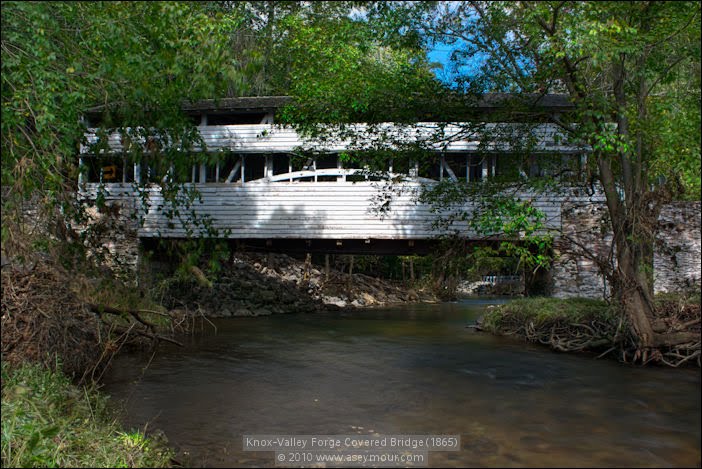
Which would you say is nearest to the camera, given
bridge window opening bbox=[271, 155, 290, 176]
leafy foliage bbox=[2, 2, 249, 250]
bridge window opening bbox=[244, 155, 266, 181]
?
leafy foliage bbox=[2, 2, 249, 250]

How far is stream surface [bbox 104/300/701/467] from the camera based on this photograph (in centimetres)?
591

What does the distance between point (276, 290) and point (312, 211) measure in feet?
25.5

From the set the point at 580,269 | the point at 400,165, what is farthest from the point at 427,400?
the point at 580,269

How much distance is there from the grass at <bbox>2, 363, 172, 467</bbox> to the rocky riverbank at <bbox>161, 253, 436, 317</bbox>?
42.1ft

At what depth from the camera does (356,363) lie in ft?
37.8

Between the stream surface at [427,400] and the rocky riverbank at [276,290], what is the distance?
25.2 feet

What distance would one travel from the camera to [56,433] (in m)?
4.81

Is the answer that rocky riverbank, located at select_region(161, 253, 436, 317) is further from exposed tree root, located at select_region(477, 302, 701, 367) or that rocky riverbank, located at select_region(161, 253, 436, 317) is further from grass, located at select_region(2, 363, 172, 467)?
grass, located at select_region(2, 363, 172, 467)

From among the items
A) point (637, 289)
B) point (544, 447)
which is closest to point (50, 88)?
point (544, 447)

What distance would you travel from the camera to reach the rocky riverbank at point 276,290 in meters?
21.5

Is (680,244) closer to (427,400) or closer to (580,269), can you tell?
(580,269)

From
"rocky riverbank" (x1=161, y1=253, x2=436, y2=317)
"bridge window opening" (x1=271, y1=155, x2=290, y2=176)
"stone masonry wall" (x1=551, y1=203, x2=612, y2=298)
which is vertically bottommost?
"rocky riverbank" (x1=161, y1=253, x2=436, y2=317)

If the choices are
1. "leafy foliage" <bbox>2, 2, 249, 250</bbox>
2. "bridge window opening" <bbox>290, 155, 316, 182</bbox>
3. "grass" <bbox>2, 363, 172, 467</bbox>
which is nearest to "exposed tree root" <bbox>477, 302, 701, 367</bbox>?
"grass" <bbox>2, 363, 172, 467</bbox>

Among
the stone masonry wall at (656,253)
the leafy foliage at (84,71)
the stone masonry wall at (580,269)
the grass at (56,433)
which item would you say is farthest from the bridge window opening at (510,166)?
the grass at (56,433)
